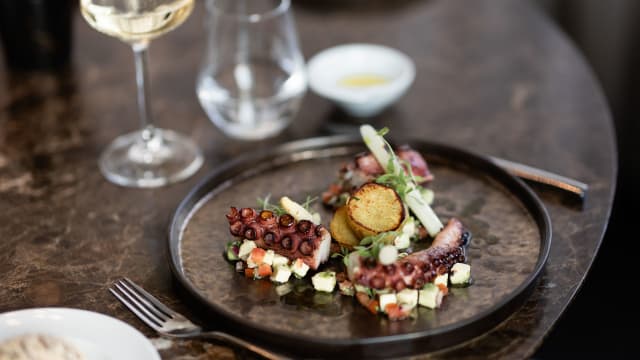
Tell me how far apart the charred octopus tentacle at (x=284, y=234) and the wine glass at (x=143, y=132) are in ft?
1.55

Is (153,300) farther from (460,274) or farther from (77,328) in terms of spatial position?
(460,274)

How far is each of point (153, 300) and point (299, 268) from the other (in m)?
0.25

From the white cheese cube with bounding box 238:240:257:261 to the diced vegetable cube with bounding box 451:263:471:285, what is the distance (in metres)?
0.34

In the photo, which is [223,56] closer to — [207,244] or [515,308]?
[207,244]

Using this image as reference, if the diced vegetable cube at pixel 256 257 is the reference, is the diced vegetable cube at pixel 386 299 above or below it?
above

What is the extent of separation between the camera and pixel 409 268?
1531 millimetres

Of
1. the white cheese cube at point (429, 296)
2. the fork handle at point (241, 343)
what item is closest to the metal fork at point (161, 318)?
the fork handle at point (241, 343)

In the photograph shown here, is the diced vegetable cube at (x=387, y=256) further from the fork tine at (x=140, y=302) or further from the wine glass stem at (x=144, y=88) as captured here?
the wine glass stem at (x=144, y=88)

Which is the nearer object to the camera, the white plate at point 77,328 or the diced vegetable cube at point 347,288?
the white plate at point 77,328

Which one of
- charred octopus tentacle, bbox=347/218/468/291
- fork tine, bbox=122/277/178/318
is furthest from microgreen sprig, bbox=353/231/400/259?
fork tine, bbox=122/277/178/318

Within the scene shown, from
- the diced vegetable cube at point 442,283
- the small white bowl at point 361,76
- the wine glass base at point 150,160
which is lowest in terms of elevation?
the wine glass base at point 150,160

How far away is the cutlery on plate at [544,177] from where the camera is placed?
1.93 meters

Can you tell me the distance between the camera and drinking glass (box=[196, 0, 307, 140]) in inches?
87.7

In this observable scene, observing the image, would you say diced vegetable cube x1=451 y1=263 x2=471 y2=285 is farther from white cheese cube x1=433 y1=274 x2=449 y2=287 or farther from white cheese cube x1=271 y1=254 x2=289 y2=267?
white cheese cube x1=271 y1=254 x2=289 y2=267
